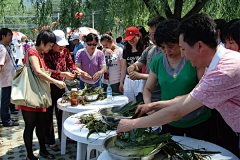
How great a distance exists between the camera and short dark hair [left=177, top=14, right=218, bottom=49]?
139 cm

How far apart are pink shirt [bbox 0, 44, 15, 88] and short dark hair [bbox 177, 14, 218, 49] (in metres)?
4.14

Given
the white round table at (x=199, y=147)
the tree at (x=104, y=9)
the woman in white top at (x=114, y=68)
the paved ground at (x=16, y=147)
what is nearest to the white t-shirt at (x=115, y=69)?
the woman in white top at (x=114, y=68)

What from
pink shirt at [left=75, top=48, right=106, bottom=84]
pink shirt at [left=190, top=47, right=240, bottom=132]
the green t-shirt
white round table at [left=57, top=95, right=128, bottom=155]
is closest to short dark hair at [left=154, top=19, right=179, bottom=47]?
the green t-shirt

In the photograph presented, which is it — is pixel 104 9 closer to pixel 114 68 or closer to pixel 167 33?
pixel 114 68

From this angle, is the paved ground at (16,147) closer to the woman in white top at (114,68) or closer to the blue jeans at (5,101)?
the blue jeans at (5,101)

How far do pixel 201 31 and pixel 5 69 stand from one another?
14.5 feet

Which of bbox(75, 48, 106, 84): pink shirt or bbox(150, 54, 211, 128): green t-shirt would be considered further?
bbox(75, 48, 106, 84): pink shirt

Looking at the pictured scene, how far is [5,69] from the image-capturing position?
4703 mm

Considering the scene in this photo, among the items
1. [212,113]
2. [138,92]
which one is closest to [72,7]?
[138,92]

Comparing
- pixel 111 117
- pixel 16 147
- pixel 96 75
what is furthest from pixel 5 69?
pixel 111 117

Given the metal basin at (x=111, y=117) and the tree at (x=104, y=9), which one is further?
the tree at (x=104, y=9)

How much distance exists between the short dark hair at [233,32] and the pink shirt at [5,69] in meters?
4.04

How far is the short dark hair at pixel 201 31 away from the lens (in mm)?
1392

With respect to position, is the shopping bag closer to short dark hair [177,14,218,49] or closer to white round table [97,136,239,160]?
white round table [97,136,239,160]
